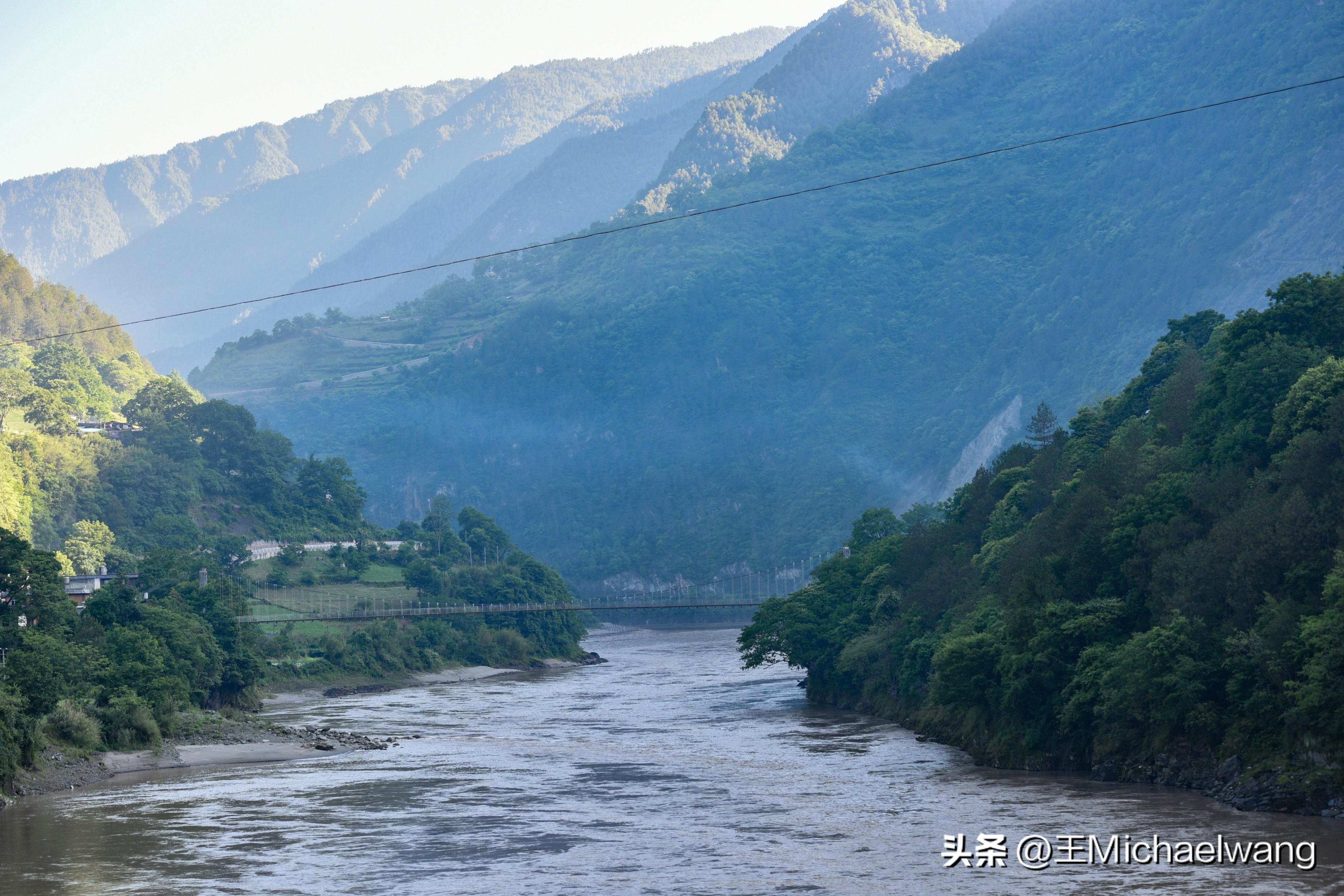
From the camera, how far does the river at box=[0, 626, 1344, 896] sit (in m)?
25.4

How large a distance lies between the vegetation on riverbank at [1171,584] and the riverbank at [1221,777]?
149mm

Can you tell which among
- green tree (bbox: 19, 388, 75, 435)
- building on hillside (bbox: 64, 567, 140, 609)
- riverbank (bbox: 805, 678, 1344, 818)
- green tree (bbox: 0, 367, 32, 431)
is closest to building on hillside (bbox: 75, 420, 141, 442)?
green tree (bbox: 19, 388, 75, 435)

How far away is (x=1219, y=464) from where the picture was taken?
3741 cm

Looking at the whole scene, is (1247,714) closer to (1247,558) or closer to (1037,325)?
(1247,558)

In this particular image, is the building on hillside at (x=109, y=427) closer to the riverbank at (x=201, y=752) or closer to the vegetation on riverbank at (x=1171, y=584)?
the riverbank at (x=201, y=752)

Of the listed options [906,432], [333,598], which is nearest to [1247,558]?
[333,598]

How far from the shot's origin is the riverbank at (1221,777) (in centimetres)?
2767

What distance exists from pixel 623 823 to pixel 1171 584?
15797 millimetres

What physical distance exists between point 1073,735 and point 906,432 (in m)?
160

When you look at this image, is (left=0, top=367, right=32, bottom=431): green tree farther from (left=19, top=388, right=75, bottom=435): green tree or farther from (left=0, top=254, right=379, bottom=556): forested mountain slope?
(left=19, top=388, right=75, bottom=435): green tree

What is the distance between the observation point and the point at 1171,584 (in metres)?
35.5

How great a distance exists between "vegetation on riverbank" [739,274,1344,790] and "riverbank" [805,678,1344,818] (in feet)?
0.49

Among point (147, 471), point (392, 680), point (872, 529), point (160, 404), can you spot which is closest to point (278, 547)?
point (147, 471)

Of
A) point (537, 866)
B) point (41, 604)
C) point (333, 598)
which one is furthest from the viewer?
point (333, 598)
